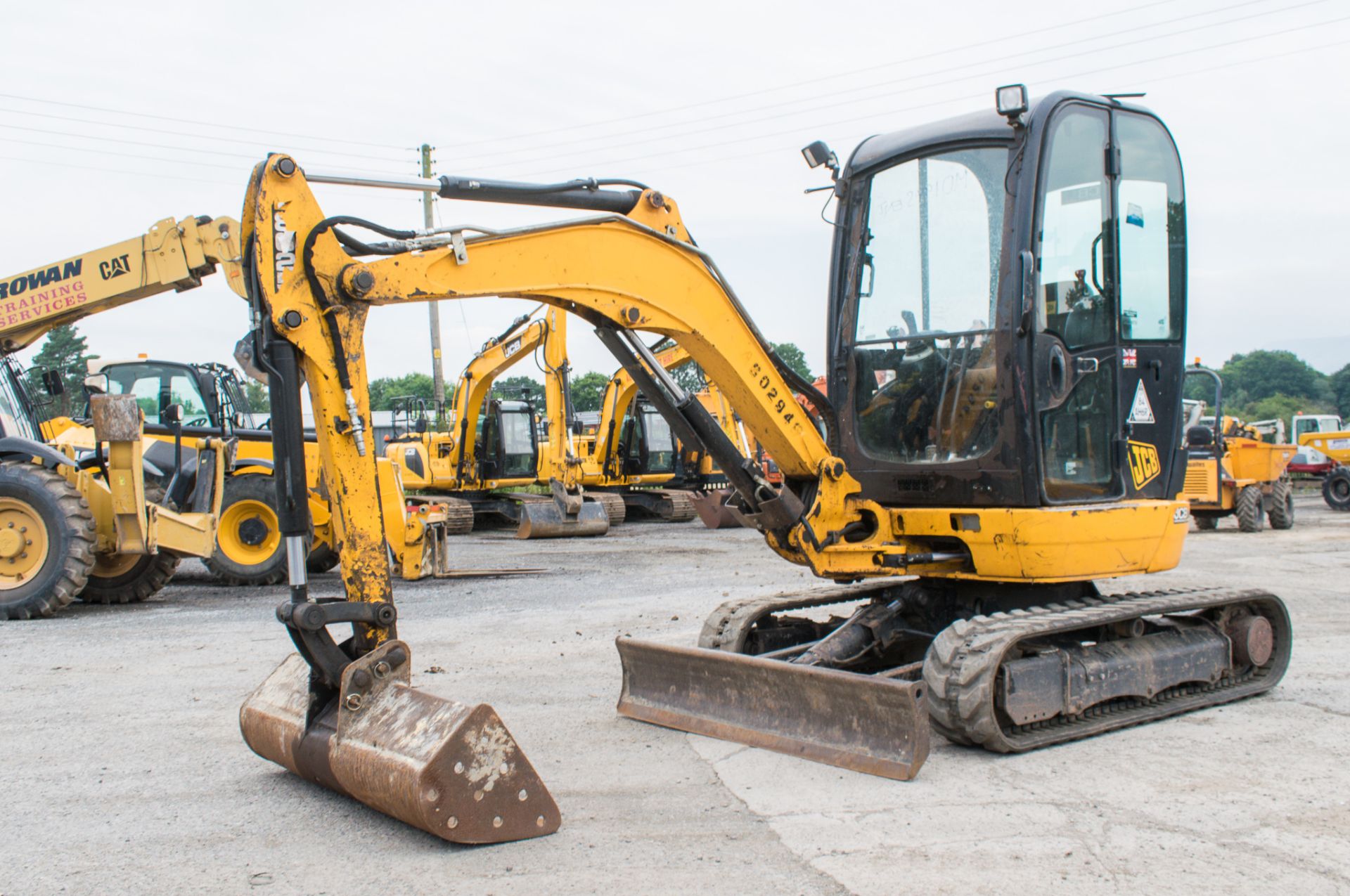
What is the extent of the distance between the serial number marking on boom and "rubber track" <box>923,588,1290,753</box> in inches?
51.3

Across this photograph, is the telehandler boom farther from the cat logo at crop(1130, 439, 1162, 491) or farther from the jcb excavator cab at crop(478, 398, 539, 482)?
the jcb excavator cab at crop(478, 398, 539, 482)

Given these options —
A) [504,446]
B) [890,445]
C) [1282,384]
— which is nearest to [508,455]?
[504,446]

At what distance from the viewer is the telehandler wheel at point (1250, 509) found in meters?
17.3

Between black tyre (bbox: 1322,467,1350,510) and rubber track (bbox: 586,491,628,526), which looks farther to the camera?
black tyre (bbox: 1322,467,1350,510)

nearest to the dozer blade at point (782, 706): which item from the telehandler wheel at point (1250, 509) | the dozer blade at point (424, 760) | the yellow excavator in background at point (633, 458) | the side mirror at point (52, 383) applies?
the dozer blade at point (424, 760)

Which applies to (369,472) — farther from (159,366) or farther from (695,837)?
(159,366)

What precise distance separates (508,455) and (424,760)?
683 inches

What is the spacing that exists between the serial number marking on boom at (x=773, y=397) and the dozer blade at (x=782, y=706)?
1219 millimetres

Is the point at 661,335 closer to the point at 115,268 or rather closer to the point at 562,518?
the point at 115,268

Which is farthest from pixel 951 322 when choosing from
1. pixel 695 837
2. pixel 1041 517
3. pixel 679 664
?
pixel 695 837

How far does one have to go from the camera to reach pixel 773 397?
585 cm

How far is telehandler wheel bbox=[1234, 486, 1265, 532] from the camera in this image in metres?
17.3

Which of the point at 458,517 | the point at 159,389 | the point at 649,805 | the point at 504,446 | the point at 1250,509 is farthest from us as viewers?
the point at 504,446

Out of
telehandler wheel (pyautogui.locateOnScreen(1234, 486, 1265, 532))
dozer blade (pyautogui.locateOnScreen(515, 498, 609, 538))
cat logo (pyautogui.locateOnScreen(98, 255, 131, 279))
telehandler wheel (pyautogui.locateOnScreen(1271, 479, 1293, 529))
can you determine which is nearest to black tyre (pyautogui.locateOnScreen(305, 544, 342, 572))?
cat logo (pyautogui.locateOnScreen(98, 255, 131, 279))
